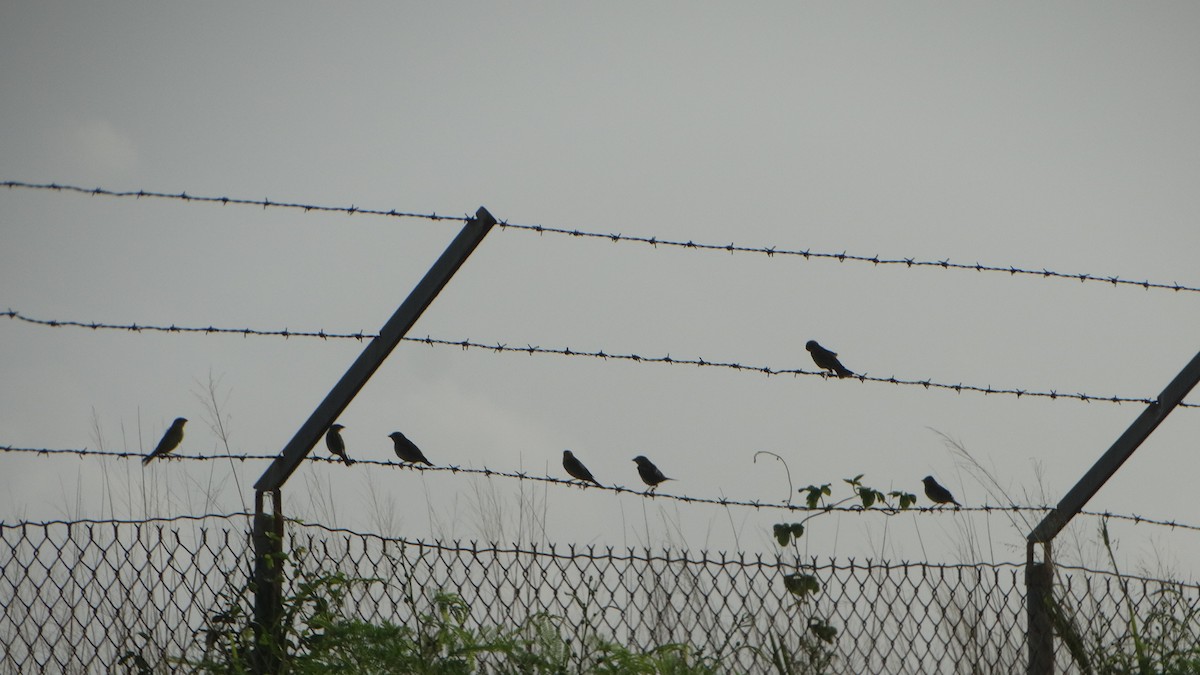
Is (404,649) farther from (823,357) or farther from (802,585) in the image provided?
(823,357)

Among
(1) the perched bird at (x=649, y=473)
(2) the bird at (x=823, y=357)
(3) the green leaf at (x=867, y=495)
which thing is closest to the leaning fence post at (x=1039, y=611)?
(3) the green leaf at (x=867, y=495)

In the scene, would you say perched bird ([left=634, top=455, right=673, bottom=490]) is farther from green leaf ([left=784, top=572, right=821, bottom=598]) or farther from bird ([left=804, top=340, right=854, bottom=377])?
green leaf ([left=784, top=572, right=821, bottom=598])

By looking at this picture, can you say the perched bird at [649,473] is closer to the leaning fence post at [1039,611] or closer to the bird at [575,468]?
the bird at [575,468]

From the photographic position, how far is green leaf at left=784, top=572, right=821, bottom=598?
12.8 feet

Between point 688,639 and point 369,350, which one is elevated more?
point 369,350

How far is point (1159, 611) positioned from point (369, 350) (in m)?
2.78

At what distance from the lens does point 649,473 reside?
827cm

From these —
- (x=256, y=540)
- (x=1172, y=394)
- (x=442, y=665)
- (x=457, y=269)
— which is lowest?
(x=442, y=665)

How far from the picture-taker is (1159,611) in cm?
414

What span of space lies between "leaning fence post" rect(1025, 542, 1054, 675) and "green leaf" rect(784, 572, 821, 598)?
755 mm

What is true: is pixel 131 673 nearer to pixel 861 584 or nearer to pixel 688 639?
pixel 688 639

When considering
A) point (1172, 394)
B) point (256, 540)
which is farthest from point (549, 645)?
point (1172, 394)

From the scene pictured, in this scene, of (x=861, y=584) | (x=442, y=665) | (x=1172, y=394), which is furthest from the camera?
(x=1172, y=394)

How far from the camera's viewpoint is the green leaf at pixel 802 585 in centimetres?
389
